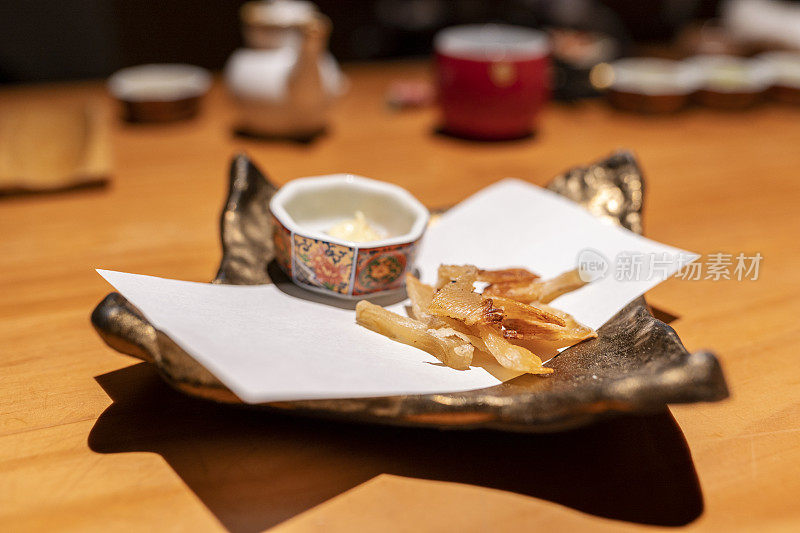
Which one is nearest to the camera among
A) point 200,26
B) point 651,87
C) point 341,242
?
point 341,242

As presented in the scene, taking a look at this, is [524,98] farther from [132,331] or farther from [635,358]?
[132,331]

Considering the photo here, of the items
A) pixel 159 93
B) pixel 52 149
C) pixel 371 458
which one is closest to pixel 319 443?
pixel 371 458

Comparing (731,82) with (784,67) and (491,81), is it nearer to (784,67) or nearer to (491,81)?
(784,67)

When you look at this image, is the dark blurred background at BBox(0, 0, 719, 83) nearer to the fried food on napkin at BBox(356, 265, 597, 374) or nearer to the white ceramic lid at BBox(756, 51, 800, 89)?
the white ceramic lid at BBox(756, 51, 800, 89)

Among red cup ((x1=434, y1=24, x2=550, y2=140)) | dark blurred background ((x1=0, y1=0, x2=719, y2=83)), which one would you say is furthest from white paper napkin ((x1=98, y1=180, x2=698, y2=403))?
dark blurred background ((x1=0, y1=0, x2=719, y2=83))

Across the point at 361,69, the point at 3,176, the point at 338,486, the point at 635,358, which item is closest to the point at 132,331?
the point at 338,486

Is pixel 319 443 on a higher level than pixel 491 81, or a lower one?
lower

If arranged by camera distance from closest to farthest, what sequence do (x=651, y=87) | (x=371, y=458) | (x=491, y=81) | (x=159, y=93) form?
(x=371, y=458) → (x=491, y=81) → (x=159, y=93) → (x=651, y=87)

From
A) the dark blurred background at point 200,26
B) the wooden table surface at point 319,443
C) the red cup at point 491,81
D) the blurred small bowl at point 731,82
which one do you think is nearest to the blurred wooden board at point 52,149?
the wooden table surface at point 319,443
